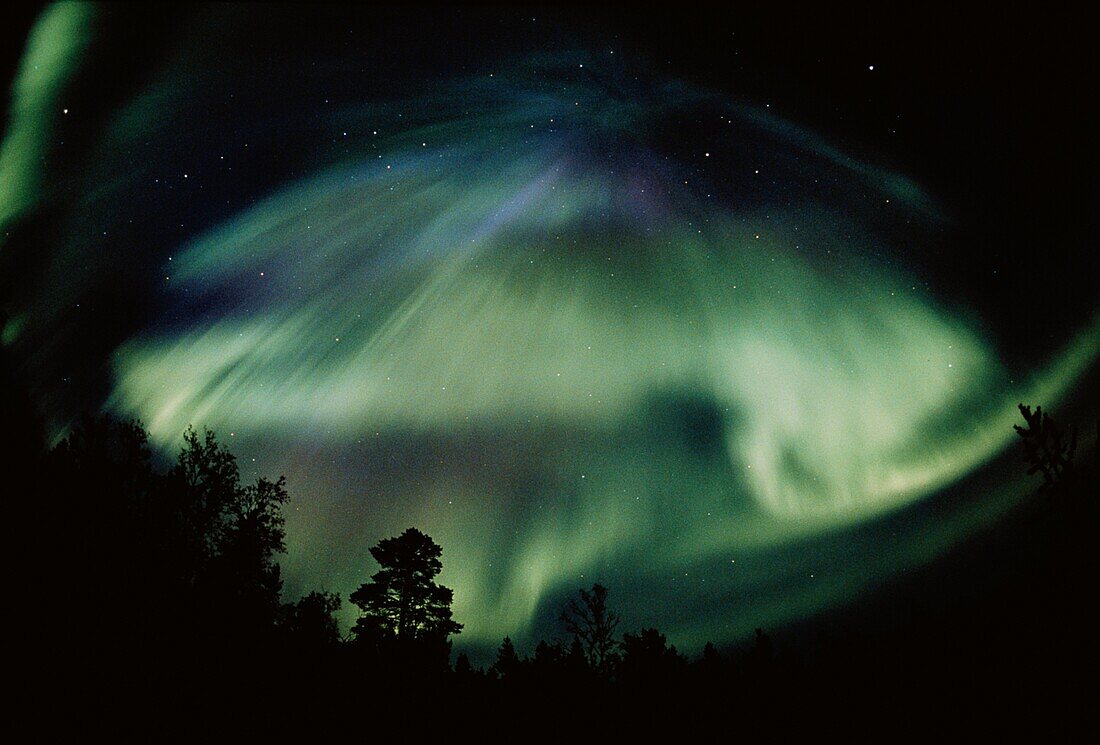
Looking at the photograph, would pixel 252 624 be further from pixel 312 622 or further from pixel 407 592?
pixel 407 592

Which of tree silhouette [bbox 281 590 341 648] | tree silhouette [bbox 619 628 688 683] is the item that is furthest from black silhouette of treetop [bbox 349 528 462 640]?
tree silhouette [bbox 619 628 688 683]

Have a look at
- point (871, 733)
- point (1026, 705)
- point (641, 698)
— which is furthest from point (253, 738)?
point (1026, 705)

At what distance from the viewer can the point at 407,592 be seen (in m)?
38.8

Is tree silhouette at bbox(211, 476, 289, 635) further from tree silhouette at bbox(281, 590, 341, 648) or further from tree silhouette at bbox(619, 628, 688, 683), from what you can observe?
tree silhouette at bbox(619, 628, 688, 683)

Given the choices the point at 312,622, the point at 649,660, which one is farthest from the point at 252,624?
the point at 649,660

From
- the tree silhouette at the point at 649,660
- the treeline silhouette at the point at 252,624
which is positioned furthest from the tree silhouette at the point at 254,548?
the tree silhouette at the point at 649,660

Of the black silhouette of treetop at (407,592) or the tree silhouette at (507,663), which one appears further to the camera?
the black silhouette of treetop at (407,592)

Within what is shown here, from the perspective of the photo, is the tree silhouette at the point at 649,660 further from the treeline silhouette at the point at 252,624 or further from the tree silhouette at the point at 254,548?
the tree silhouette at the point at 254,548

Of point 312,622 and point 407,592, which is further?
point 407,592

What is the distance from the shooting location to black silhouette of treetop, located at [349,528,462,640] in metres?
38.2

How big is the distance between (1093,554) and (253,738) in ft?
83.4

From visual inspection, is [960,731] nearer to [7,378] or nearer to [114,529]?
[114,529]

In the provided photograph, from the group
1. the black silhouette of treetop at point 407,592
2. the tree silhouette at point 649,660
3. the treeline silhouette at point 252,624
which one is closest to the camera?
the treeline silhouette at point 252,624

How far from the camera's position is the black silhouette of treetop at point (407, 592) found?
125 ft
